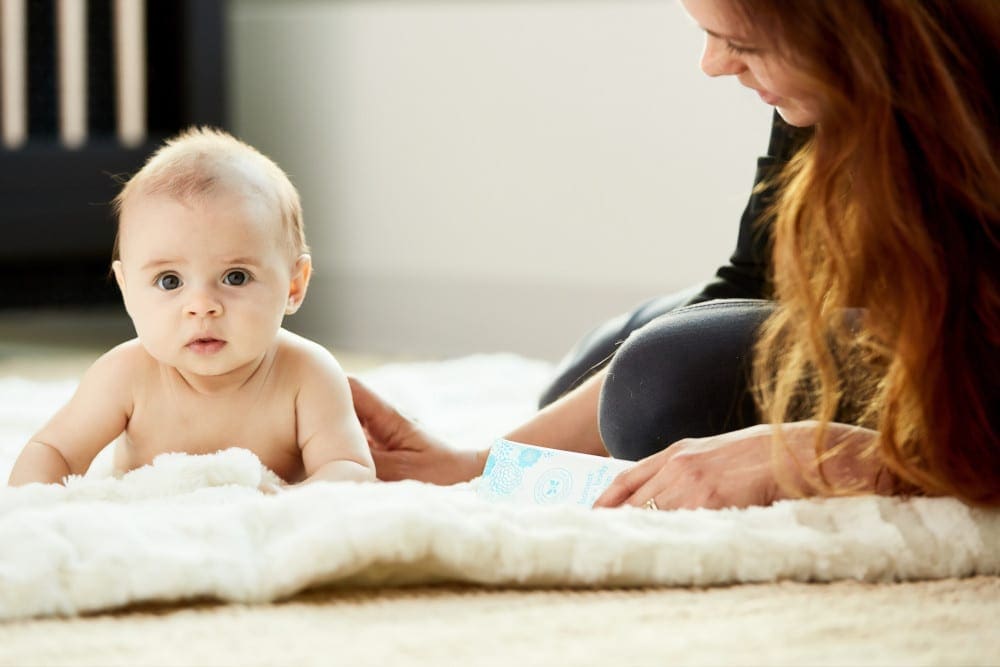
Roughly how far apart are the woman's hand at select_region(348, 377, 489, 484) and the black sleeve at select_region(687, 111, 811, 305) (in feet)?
1.07

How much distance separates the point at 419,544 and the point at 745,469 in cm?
28

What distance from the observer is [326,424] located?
1229 mm

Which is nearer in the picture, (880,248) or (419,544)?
(419,544)

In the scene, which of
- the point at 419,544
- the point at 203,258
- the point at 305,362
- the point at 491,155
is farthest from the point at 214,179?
the point at 491,155

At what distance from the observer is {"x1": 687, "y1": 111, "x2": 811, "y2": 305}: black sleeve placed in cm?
140

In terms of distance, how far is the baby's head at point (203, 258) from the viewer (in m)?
1.16

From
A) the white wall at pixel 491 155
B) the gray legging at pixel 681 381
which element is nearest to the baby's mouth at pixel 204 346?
the gray legging at pixel 681 381

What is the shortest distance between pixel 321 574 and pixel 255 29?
2609 millimetres

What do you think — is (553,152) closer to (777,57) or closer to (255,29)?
Result: (255,29)

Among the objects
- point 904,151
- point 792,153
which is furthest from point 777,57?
point 792,153

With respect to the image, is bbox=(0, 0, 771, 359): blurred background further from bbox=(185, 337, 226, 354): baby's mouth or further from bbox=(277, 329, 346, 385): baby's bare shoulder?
bbox=(185, 337, 226, 354): baby's mouth

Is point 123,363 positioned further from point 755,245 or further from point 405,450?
point 755,245

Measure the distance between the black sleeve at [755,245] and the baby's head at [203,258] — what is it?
0.51 metres

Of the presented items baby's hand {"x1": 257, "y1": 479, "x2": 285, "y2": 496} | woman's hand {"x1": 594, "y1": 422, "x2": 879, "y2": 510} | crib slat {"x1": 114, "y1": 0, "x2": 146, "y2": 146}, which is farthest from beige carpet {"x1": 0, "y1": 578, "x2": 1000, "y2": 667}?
crib slat {"x1": 114, "y1": 0, "x2": 146, "y2": 146}
